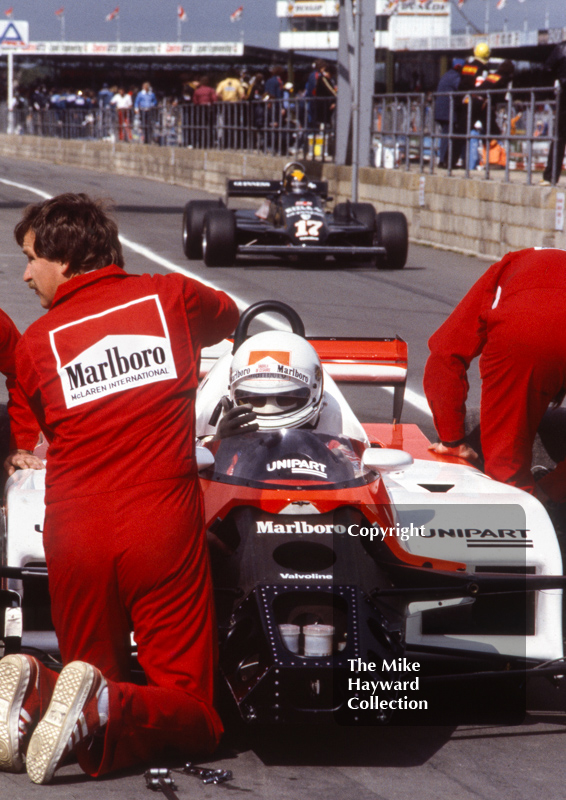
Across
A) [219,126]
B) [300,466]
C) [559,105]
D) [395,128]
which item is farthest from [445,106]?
[300,466]

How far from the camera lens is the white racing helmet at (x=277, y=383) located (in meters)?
4.12

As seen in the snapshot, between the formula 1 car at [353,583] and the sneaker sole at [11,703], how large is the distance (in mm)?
364

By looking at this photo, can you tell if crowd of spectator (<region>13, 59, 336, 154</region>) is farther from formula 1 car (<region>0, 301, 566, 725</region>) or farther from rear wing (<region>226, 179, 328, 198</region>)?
formula 1 car (<region>0, 301, 566, 725</region>)

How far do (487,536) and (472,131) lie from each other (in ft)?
47.7

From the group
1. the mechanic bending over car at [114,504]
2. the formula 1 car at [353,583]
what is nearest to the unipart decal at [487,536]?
the formula 1 car at [353,583]

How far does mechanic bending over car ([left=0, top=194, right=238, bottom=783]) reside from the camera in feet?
10.4

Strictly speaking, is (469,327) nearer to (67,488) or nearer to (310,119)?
(67,488)

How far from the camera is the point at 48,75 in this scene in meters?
89.4

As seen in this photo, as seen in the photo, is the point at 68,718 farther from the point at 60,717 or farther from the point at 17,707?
the point at 17,707

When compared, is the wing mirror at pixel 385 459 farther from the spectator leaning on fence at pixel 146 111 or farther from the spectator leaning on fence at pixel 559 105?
the spectator leaning on fence at pixel 146 111

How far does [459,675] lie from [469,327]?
5.66 feet

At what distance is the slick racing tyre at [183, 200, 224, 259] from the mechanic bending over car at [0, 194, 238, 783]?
12.0 metres

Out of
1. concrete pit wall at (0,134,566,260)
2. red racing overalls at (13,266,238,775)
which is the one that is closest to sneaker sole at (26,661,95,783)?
red racing overalls at (13,266,238,775)

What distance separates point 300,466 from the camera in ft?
12.3
